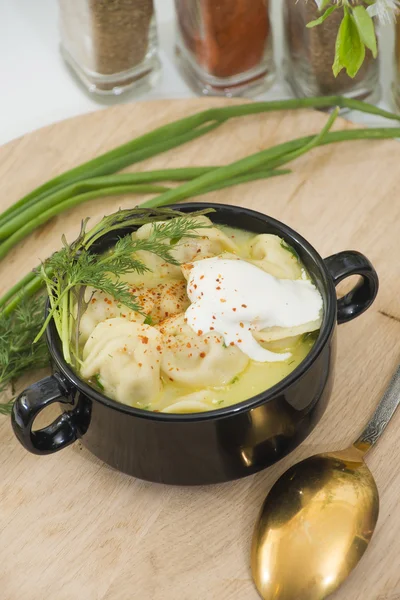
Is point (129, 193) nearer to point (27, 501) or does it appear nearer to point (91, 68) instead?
point (91, 68)

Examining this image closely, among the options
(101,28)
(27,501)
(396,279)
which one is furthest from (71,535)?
(101,28)

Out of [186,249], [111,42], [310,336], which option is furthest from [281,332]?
[111,42]

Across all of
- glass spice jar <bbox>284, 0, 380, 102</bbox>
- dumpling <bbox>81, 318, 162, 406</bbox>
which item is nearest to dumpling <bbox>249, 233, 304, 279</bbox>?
dumpling <bbox>81, 318, 162, 406</bbox>

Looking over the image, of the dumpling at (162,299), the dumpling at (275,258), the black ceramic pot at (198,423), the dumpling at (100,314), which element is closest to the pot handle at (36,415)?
the black ceramic pot at (198,423)

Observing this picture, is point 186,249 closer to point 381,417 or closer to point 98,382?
point 98,382

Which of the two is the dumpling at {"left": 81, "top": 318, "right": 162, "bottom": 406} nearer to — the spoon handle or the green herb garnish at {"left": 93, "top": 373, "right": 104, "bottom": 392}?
the green herb garnish at {"left": 93, "top": 373, "right": 104, "bottom": 392}

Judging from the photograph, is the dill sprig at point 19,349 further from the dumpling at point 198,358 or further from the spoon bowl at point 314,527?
the spoon bowl at point 314,527

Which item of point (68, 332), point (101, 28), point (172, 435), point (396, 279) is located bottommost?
point (396, 279)
